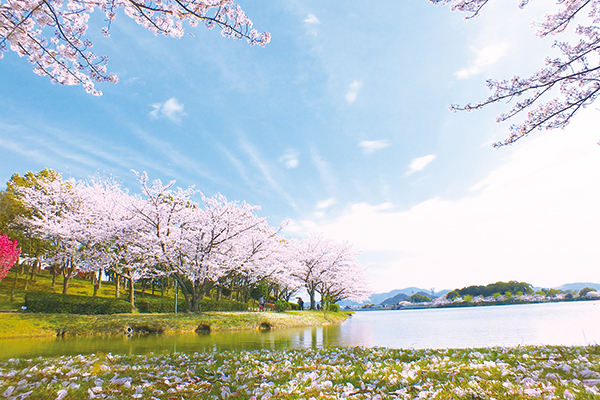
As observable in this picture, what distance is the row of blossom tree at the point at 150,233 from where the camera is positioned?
19.4 meters

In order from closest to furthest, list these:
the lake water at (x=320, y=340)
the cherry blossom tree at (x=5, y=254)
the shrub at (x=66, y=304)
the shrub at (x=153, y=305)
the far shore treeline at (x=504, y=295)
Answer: the lake water at (x=320, y=340), the shrub at (x=66, y=304), the cherry blossom tree at (x=5, y=254), the shrub at (x=153, y=305), the far shore treeline at (x=504, y=295)

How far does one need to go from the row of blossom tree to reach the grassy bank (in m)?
2.61

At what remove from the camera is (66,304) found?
17547 millimetres

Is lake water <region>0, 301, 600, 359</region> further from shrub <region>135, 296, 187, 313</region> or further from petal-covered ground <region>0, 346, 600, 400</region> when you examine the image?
shrub <region>135, 296, 187, 313</region>

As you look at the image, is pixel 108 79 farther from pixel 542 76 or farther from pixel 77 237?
pixel 77 237

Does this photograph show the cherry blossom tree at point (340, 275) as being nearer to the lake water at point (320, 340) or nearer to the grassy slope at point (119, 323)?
the grassy slope at point (119, 323)

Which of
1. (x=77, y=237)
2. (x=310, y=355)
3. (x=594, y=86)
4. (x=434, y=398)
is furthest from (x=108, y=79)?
(x=77, y=237)

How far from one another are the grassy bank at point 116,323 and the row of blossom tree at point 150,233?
2.61 metres

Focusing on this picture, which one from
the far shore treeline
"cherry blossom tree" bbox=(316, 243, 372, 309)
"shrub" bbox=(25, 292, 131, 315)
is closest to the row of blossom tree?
"shrub" bbox=(25, 292, 131, 315)

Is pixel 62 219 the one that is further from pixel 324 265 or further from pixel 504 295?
pixel 504 295

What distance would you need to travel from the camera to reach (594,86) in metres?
6.46

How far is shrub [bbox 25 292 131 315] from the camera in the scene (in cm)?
1739

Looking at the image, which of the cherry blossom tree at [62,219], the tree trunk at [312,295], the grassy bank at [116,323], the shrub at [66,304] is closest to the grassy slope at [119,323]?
the grassy bank at [116,323]

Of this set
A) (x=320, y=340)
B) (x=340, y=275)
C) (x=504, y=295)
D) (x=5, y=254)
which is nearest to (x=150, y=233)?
(x=5, y=254)
